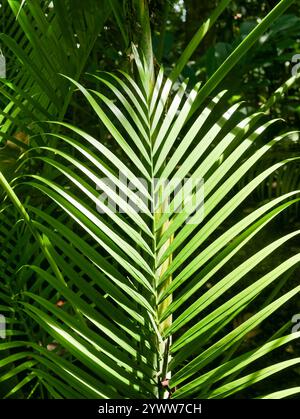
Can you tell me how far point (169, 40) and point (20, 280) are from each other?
44.1 inches

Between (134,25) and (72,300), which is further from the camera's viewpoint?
(134,25)

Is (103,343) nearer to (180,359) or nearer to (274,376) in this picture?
(180,359)

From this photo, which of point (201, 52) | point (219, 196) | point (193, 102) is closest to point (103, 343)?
point (219, 196)

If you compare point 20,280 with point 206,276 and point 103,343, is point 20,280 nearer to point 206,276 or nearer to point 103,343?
point 103,343

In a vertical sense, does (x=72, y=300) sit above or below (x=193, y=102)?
below

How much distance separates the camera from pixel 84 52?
4.02 ft

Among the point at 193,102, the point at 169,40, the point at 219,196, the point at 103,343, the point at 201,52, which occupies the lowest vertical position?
the point at 103,343

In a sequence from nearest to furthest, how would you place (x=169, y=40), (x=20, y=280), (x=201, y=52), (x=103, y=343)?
(x=103, y=343)
(x=20, y=280)
(x=169, y=40)
(x=201, y=52)

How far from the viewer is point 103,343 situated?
86cm

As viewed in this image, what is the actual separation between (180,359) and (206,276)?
0.47 ft

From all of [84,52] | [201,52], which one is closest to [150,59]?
[84,52]
